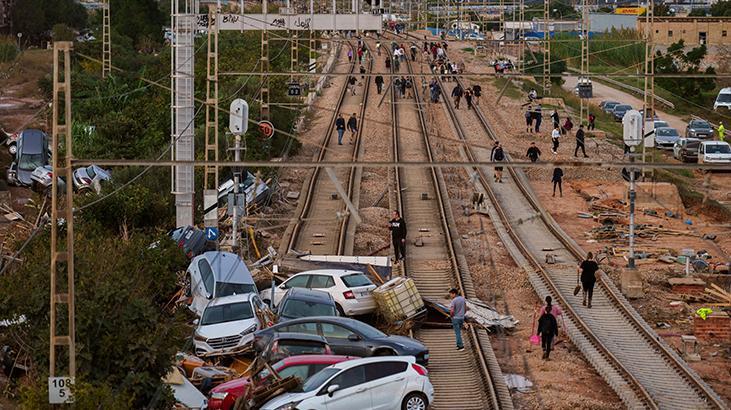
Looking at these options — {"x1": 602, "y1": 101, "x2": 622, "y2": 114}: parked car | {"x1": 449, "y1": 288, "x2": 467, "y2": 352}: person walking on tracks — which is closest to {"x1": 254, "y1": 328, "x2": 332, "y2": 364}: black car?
{"x1": 449, "y1": 288, "x2": 467, "y2": 352}: person walking on tracks

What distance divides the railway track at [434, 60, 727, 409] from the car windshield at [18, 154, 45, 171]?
15.2 metres

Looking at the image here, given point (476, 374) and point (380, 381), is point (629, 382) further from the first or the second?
point (380, 381)

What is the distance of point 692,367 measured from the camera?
24875 millimetres

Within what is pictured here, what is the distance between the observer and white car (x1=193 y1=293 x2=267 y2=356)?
2345 centimetres

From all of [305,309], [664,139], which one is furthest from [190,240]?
[664,139]

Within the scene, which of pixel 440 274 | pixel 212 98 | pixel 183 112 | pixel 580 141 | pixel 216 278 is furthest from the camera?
pixel 580 141

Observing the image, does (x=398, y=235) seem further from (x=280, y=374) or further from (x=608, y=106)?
(x=608, y=106)

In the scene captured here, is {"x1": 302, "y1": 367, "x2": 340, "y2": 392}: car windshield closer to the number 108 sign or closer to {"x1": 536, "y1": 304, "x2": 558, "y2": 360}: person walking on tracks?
the number 108 sign

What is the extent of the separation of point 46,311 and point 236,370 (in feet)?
13.3

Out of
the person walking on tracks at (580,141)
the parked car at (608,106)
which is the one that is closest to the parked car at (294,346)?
the person walking on tracks at (580,141)

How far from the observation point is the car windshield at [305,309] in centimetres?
2456

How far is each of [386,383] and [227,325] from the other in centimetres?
520

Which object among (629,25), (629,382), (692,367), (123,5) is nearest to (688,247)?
(692,367)

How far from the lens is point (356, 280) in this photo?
26875 millimetres
